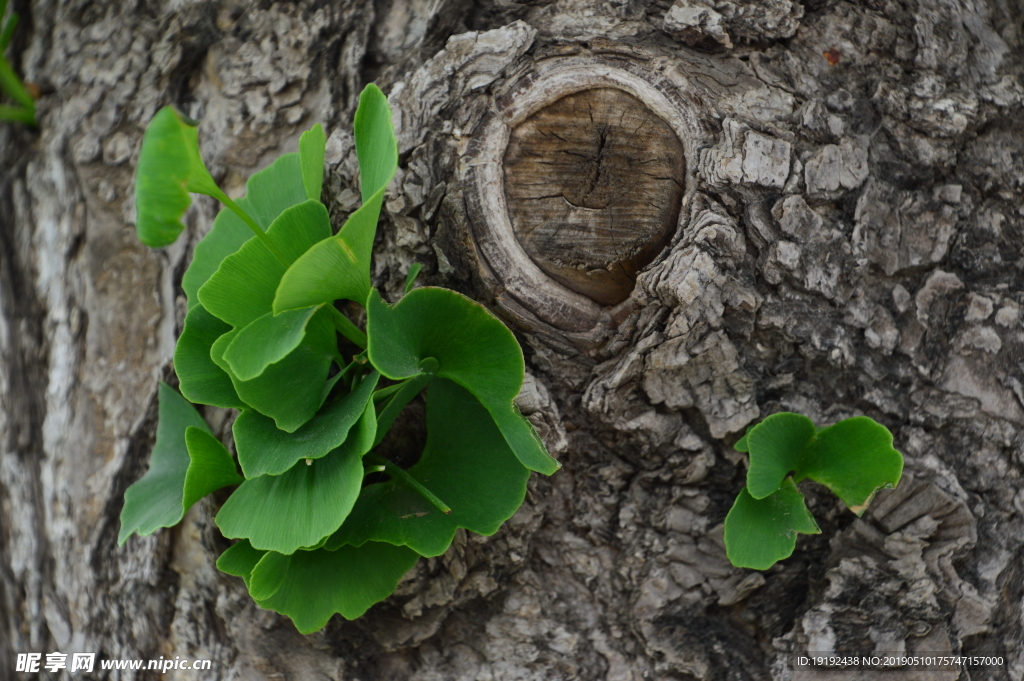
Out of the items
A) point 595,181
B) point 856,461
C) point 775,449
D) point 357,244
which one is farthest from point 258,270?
point 856,461

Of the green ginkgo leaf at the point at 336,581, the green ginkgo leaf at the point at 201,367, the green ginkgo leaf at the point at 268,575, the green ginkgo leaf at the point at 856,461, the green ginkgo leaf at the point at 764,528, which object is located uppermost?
the green ginkgo leaf at the point at 201,367

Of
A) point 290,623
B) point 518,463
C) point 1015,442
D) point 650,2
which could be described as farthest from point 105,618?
point 1015,442

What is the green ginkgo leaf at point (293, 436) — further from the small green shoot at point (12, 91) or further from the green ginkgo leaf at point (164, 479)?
the small green shoot at point (12, 91)

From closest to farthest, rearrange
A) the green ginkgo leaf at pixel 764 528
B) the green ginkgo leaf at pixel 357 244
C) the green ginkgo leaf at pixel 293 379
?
the green ginkgo leaf at pixel 357 244 < the green ginkgo leaf at pixel 293 379 < the green ginkgo leaf at pixel 764 528

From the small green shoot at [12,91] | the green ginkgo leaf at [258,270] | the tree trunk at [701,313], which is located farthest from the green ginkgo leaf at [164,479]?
the small green shoot at [12,91]

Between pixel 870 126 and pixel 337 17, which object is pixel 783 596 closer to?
pixel 870 126

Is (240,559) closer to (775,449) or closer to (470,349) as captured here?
(470,349)

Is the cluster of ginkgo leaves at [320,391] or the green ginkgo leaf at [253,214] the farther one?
the green ginkgo leaf at [253,214]
